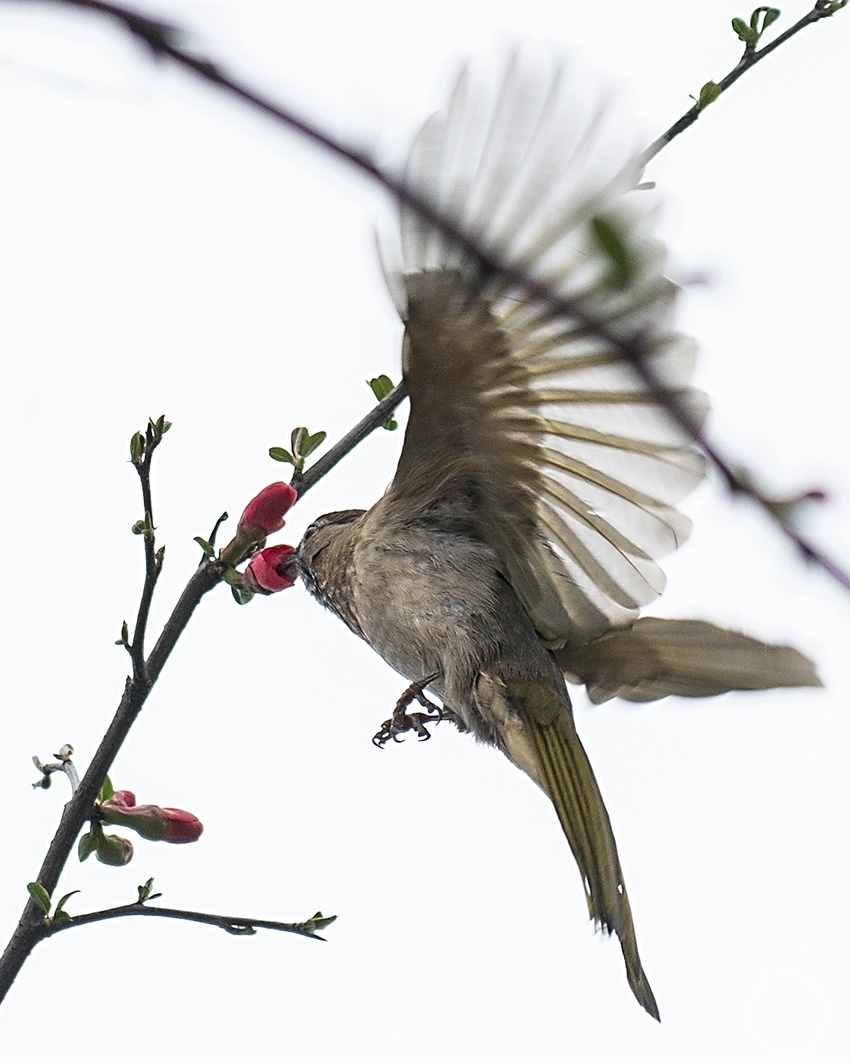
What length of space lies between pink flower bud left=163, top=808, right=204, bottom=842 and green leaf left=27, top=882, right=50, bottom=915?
1.76ft

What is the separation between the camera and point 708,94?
10.2ft

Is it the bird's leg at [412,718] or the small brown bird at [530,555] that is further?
the bird's leg at [412,718]

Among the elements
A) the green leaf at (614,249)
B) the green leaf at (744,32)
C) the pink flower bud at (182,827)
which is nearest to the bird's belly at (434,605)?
the pink flower bud at (182,827)

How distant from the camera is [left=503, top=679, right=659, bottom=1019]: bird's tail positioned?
3305mm

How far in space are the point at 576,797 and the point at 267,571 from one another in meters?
1.02

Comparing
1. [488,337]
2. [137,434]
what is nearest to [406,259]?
[488,337]

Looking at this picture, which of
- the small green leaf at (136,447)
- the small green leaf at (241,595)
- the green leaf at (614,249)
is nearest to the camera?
the green leaf at (614,249)

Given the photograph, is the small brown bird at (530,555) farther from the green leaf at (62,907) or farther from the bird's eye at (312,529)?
the green leaf at (62,907)

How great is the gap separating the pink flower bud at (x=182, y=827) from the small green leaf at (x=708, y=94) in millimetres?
2064

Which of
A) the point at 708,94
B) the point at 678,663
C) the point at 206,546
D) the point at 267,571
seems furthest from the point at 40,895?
the point at 708,94

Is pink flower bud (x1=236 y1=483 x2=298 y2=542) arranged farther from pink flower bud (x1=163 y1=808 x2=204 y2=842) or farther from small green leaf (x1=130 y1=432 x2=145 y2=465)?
pink flower bud (x1=163 y1=808 x2=204 y2=842)

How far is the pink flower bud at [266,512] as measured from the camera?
3.36 meters

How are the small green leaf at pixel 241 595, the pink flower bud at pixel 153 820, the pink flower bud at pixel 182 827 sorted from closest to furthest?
the pink flower bud at pixel 153 820
the pink flower bud at pixel 182 827
the small green leaf at pixel 241 595

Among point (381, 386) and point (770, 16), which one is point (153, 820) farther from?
point (770, 16)
